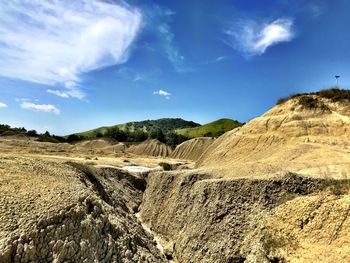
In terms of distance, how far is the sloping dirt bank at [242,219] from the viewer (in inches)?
653

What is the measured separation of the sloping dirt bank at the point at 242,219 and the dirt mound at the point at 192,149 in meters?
71.9

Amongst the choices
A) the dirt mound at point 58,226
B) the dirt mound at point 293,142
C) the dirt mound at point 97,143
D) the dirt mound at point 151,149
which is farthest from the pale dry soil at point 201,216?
the dirt mound at point 97,143

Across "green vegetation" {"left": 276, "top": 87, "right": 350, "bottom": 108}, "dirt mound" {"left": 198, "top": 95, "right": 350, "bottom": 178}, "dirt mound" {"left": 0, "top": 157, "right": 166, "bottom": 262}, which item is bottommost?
"dirt mound" {"left": 0, "top": 157, "right": 166, "bottom": 262}

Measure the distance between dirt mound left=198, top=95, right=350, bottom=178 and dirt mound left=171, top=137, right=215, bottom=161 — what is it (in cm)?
5600

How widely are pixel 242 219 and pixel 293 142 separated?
18453mm

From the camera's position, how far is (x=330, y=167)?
2812 centimetres

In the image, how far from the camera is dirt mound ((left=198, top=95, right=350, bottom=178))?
30156mm

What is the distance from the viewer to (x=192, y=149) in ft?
344

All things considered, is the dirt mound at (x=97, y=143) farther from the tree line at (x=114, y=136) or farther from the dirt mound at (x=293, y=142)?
the dirt mound at (x=293, y=142)

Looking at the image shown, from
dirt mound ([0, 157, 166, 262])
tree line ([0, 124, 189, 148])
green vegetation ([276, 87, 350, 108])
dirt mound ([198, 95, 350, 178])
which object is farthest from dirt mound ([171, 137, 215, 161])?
dirt mound ([0, 157, 166, 262])

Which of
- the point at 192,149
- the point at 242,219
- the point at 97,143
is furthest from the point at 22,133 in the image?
the point at 242,219

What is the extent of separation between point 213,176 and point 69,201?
13.3 meters

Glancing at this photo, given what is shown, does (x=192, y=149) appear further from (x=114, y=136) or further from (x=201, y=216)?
(x=201, y=216)

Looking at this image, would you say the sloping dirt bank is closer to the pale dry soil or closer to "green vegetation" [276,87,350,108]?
the pale dry soil
